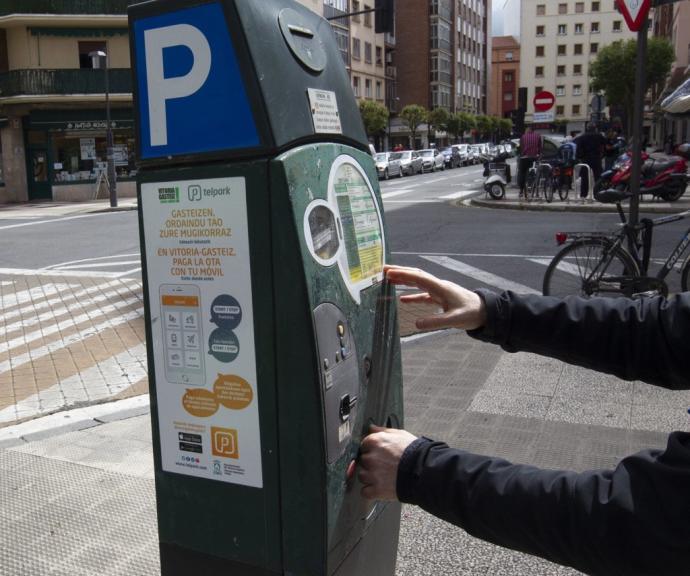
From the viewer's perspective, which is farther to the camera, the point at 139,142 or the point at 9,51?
the point at 9,51

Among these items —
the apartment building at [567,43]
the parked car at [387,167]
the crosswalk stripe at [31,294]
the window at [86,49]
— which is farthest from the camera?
the apartment building at [567,43]

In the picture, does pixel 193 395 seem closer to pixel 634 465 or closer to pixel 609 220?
pixel 634 465

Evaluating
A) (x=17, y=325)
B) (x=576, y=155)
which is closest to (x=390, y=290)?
(x=17, y=325)

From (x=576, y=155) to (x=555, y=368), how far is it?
45.3ft

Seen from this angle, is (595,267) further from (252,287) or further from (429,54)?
(429,54)

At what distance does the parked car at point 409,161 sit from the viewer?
37.8m

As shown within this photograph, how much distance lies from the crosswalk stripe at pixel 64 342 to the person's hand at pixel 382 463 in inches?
193

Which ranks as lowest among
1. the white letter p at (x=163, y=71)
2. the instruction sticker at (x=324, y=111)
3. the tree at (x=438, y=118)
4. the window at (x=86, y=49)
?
the instruction sticker at (x=324, y=111)

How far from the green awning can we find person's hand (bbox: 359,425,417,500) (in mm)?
31604

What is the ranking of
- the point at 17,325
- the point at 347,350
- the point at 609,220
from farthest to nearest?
the point at 609,220 → the point at 17,325 → the point at 347,350

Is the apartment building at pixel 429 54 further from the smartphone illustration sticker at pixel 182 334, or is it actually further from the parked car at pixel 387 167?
the smartphone illustration sticker at pixel 182 334

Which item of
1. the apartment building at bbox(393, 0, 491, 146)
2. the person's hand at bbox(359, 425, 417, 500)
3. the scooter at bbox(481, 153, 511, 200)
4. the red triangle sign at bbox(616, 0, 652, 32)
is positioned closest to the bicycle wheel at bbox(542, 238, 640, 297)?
the red triangle sign at bbox(616, 0, 652, 32)

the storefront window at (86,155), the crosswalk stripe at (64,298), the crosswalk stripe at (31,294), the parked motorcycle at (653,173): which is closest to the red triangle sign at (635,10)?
the crosswalk stripe at (64,298)

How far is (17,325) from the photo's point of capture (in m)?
7.32
